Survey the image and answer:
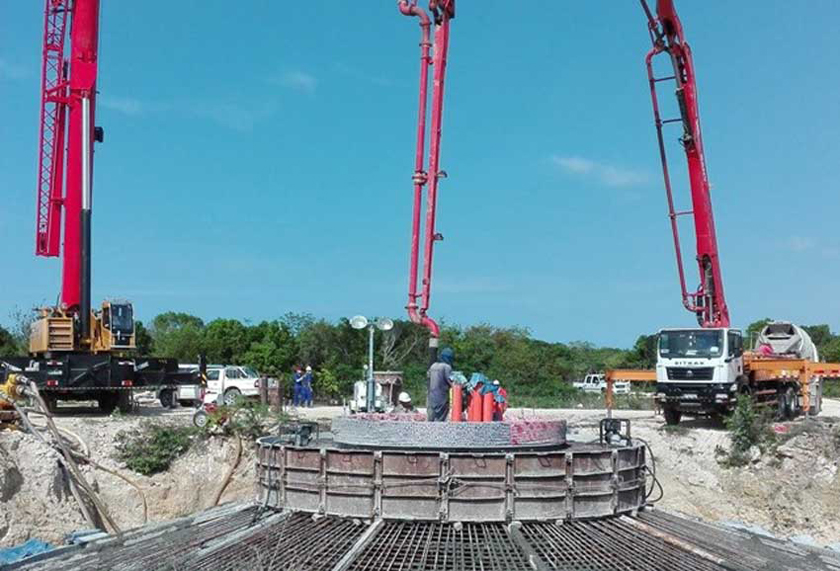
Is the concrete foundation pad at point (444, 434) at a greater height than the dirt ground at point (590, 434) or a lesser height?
greater

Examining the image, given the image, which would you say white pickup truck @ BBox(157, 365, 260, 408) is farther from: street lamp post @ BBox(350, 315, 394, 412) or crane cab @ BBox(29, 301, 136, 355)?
street lamp post @ BBox(350, 315, 394, 412)

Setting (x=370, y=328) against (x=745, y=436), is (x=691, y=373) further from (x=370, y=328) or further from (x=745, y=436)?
(x=370, y=328)

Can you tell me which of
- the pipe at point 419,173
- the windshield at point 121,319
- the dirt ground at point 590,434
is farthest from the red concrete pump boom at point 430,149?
the windshield at point 121,319

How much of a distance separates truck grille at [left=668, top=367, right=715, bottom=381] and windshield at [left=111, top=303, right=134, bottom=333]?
14948 mm

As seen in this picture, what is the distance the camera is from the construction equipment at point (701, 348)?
23156mm

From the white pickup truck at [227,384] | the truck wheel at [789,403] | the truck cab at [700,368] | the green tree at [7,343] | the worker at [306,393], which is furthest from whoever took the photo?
the green tree at [7,343]

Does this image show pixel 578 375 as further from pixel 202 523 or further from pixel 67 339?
pixel 202 523

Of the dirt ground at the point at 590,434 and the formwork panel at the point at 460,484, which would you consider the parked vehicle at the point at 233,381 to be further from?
the formwork panel at the point at 460,484

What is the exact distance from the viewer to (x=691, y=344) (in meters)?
23.5

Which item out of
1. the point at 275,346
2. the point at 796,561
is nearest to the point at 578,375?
the point at 275,346

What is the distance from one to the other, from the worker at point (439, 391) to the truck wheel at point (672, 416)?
15.9m

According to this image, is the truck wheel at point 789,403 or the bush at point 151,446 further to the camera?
the truck wheel at point 789,403

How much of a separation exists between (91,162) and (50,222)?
79.2 inches

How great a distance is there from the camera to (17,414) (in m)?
18.3
